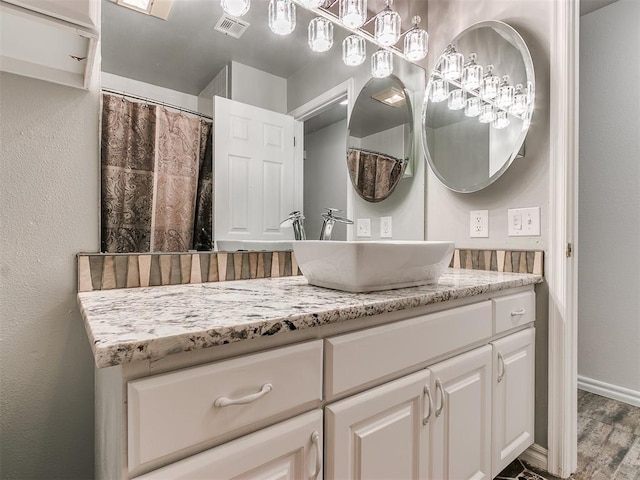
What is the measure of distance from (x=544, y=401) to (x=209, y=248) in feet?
4.82

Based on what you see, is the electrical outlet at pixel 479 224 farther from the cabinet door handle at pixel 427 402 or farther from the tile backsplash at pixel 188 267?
the cabinet door handle at pixel 427 402

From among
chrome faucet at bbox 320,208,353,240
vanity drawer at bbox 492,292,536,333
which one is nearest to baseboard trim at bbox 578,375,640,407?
vanity drawer at bbox 492,292,536,333

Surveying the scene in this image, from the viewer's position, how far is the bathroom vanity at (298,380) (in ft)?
1.79

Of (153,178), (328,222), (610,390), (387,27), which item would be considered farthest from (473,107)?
(610,390)

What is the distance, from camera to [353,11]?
1.42 meters

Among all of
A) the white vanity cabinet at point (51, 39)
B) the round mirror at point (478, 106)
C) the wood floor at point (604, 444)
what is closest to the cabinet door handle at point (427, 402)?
the wood floor at point (604, 444)

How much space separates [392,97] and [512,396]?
1.45 meters

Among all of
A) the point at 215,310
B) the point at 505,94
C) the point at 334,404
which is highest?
the point at 505,94

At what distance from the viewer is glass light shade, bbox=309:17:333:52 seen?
1401mm

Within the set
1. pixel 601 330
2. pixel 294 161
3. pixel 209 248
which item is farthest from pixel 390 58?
pixel 601 330

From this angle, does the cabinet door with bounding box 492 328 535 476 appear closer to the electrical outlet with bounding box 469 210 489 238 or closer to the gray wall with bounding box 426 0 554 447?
A: the gray wall with bounding box 426 0 554 447

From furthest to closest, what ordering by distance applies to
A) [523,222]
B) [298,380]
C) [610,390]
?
1. [610,390]
2. [523,222]
3. [298,380]

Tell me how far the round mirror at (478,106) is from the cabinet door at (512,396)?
28.0 inches

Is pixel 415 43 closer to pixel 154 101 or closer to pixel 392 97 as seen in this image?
pixel 392 97
